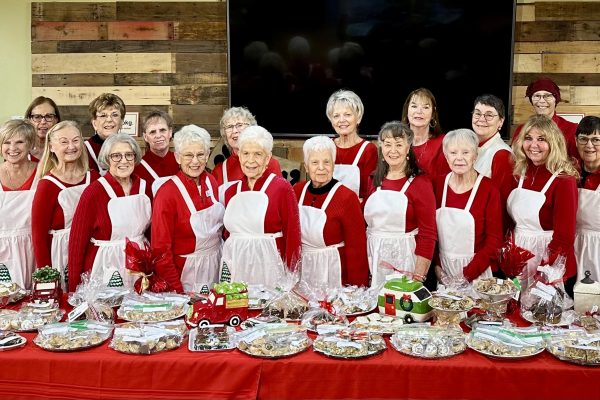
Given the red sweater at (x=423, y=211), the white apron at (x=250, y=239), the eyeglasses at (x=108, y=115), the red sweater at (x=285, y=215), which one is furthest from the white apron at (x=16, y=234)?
the red sweater at (x=423, y=211)

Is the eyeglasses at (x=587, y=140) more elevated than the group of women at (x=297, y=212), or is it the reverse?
the eyeglasses at (x=587, y=140)

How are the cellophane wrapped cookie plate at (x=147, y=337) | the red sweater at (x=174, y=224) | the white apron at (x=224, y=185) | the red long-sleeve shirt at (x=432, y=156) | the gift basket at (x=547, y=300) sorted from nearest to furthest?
the cellophane wrapped cookie plate at (x=147, y=337), the gift basket at (x=547, y=300), the red sweater at (x=174, y=224), the white apron at (x=224, y=185), the red long-sleeve shirt at (x=432, y=156)

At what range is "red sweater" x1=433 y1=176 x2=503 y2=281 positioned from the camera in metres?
3.58

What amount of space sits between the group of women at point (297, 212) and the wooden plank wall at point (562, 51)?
2.52 m

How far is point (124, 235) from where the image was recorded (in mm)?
3604

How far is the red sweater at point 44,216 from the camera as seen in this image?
362 cm

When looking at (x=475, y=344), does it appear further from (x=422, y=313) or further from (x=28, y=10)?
(x=28, y=10)

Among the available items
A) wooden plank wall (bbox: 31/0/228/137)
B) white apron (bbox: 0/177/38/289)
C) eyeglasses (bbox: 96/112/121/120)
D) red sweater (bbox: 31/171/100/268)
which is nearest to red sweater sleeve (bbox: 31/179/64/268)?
red sweater (bbox: 31/171/100/268)

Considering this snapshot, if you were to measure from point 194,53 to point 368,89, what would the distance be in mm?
1689

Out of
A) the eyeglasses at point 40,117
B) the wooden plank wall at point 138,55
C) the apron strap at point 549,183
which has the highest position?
the wooden plank wall at point 138,55

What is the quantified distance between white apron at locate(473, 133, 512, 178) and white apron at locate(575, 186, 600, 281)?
0.57 meters

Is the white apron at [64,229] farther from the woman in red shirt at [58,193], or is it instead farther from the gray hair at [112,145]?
the gray hair at [112,145]

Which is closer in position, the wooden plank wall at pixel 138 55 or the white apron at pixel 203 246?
the white apron at pixel 203 246

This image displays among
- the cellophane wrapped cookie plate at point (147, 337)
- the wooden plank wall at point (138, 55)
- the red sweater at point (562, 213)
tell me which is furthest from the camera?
the wooden plank wall at point (138, 55)
